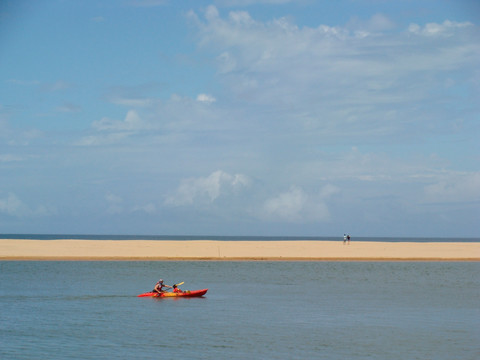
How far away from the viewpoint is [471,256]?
8675 centimetres

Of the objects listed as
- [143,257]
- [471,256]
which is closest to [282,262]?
[143,257]

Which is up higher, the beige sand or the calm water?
the beige sand

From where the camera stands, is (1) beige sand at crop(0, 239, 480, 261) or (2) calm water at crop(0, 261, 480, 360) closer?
(2) calm water at crop(0, 261, 480, 360)

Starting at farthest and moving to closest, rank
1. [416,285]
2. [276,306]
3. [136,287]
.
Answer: [416,285] → [136,287] → [276,306]

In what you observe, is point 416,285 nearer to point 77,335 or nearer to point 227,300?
point 227,300

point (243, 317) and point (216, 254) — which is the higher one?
point (216, 254)

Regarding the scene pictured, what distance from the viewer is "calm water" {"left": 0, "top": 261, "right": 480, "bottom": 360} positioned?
84.1ft

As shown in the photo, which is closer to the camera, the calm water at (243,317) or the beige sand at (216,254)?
the calm water at (243,317)

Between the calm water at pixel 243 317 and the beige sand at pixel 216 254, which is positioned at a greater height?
the beige sand at pixel 216 254

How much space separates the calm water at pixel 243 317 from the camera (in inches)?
1009

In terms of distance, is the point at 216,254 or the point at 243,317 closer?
the point at 243,317

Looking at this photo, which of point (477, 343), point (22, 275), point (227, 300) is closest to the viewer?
point (477, 343)

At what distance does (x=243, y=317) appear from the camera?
3366 centimetres

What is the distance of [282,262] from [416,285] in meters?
28.7
